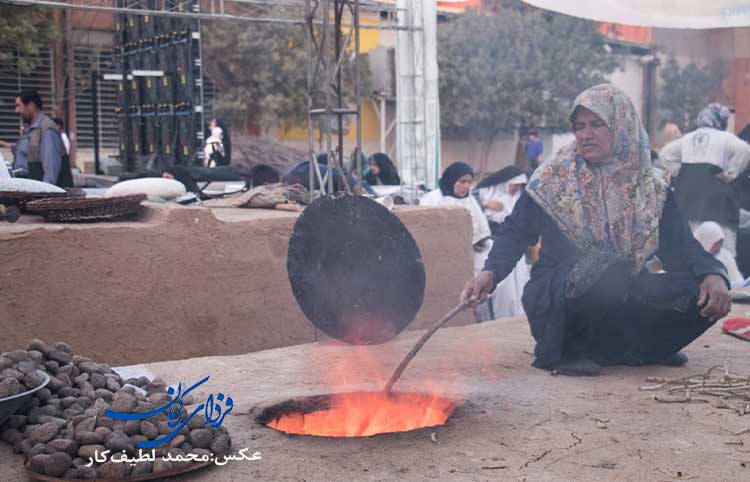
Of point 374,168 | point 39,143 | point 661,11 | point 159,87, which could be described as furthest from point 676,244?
point 159,87

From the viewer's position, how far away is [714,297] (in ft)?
12.8

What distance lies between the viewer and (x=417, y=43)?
1025cm

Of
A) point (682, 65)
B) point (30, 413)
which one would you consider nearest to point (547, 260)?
point (30, 413)

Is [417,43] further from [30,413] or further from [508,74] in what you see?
[508,74]

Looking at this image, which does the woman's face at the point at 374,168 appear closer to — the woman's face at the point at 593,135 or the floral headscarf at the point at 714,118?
the floral headscarf at the point at 714,118

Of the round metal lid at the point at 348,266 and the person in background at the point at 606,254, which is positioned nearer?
the person in background at the point at 606,254

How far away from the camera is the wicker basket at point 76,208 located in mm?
4660

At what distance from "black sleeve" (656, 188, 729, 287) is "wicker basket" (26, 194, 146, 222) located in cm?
291

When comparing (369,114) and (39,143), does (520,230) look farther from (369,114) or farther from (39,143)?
(369,114)

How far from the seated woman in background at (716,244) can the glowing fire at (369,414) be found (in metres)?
4.47

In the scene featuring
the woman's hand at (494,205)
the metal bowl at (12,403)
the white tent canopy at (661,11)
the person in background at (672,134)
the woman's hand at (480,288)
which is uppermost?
the white tent canopy at (661,11)

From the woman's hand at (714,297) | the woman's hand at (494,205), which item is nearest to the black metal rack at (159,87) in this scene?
the woman's hand at (494,205)

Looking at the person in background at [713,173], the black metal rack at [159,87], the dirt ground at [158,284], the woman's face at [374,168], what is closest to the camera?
the dirt ground at [158,284]

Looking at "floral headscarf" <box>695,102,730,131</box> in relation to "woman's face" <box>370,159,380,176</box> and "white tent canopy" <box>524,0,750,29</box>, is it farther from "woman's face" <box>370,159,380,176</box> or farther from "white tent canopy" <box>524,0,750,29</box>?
"woman's face" <box>370,159,380,176</box>
